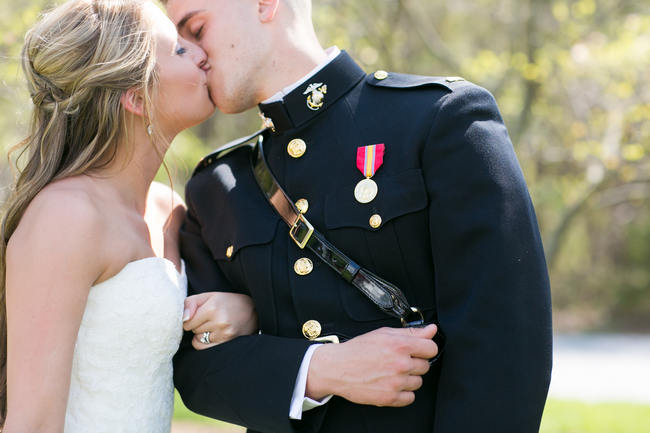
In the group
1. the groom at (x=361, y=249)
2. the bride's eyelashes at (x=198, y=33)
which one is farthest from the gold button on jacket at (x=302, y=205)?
the bride's eyelashes at (x=198, y=33)

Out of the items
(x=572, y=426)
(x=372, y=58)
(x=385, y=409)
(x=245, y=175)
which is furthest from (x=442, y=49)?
(x=385, y=409)

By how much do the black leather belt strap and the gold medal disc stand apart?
7.1 inches

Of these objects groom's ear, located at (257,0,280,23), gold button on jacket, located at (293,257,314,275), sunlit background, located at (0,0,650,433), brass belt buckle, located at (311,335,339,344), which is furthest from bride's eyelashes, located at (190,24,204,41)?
sunlit background, located at (0,0,650,433)

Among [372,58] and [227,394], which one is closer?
[227,394]

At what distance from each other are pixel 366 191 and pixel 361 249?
188mm

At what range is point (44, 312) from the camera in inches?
88.4

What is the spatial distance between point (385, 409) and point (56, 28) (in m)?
1.70

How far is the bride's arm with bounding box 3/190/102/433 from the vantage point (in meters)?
2.23

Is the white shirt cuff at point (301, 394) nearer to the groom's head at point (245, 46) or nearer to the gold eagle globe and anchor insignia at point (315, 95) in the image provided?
the gold eagle globe and anchor insignia at point (315, 95)

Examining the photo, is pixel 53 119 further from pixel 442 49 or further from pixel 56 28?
pixel 442 49

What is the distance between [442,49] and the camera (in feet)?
27.1

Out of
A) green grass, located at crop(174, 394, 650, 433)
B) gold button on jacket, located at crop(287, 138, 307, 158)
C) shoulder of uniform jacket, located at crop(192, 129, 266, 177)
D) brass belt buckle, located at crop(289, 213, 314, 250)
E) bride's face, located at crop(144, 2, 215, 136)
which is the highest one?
bride's face, located at crop(144, 2, 215, 136)

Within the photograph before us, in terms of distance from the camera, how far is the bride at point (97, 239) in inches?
88.8

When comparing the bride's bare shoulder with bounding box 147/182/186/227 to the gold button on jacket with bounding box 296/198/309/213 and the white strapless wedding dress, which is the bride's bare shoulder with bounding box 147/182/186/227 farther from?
the gold button on jacket with bounding box 296/198/309/213
